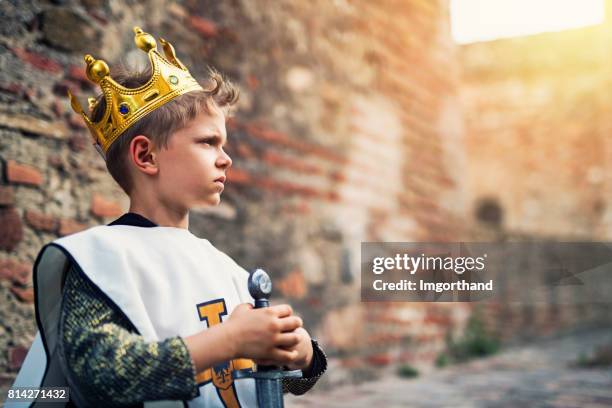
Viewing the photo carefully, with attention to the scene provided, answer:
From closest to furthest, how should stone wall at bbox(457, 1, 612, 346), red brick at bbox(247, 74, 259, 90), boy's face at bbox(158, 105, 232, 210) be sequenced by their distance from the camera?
boy's face at bbox(158, 105, 232, 210), red brick at bbox(247, 74, 259, 90), stone wall at bbox(457, 1, 612, 346)

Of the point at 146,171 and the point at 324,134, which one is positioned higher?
the point at 324,134

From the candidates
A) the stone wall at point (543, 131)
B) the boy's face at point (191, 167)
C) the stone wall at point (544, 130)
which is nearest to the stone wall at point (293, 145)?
the boy's face at point (191, 167)

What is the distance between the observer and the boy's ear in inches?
55.7

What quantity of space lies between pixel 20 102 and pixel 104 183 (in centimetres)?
45

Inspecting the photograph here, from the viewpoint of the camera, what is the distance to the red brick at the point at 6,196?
7.31 ft

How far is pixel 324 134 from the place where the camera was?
13.6 feet

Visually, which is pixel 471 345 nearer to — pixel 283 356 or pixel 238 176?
pixel 238 176

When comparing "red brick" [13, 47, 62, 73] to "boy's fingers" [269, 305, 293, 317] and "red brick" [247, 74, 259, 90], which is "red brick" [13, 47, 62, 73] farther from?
"boy's fingers" [269, 305, 293, 317]

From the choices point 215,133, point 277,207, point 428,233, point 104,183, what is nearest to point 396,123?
point 428,233

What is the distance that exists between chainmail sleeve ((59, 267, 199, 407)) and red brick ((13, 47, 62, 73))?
1.43 metres

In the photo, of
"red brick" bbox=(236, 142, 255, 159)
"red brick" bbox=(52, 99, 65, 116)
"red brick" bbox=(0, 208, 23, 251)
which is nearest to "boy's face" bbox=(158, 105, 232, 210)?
"red brick" bbox=(0, 208, 23, 251)

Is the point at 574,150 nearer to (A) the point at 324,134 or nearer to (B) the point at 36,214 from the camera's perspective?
(A) the point at 324,134

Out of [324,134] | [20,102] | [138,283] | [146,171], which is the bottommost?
[138,283]

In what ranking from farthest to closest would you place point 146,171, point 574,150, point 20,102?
point 574,150, point 20,102, point 146,171
